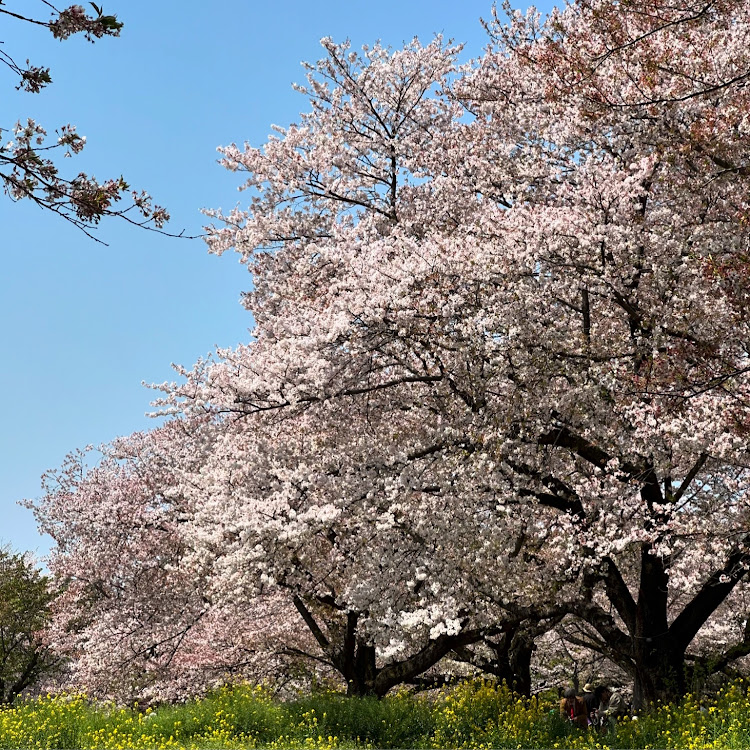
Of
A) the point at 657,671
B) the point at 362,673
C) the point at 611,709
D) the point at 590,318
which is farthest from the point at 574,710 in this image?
the point at 590,318

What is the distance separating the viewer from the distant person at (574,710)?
14086 millimetres

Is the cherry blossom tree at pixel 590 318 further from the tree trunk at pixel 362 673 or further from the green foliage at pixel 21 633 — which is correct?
the green foliage at pixel 21 633

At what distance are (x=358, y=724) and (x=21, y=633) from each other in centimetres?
2541

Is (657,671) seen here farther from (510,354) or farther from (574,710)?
(510,354)

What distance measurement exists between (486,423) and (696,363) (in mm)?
3060

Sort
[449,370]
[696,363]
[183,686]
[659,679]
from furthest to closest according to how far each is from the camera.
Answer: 1. [183,686]
2. [659,679]
3. [449,370]
4. [696,363]

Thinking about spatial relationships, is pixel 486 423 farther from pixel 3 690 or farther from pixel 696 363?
pixel 3 690

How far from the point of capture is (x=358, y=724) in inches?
549

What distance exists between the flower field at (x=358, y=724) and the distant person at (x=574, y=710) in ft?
0.79

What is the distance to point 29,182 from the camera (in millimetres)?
5438

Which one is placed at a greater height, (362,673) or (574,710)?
(362,673)

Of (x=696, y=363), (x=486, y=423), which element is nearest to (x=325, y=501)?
(x=486, y=423)

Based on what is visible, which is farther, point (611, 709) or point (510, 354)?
point (611, 709)

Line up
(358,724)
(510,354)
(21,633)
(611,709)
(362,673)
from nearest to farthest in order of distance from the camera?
(510,354)
(358,724)
(611,709)
(362,673)
(21,633)
